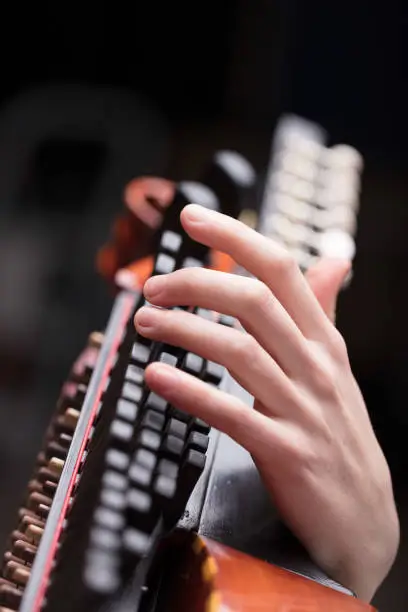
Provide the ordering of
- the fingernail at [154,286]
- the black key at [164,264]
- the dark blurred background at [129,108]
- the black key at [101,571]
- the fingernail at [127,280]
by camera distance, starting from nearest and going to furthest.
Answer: the black key at [101,571]
the fingernail at [154,286]
the black key at [164,264]
the fingernail at [127,280]
the dark blurred background at [129,108]

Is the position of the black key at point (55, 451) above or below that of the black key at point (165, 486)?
above

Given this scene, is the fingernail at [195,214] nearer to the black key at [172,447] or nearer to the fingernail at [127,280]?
the black key at [172,447]

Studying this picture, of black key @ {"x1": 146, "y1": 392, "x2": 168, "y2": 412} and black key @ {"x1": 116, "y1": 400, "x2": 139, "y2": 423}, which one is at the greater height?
black key @ {"x1": 146, "y1": 392, "x2": 168, "y2": 412}

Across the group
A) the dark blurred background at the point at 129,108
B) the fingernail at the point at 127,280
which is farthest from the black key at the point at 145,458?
the dark blurred background at the point at 129,108

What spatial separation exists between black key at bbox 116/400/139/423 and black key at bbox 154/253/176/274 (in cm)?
18

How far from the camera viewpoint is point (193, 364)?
0.81 meters

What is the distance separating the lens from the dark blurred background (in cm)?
175

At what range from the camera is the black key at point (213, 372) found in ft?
2.63

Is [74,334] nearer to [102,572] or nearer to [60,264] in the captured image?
[60,264]

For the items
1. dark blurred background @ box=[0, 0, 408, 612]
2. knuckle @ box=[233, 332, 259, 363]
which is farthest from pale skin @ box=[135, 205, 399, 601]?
dark blurred background @ box=[0, 0, 408, 612]

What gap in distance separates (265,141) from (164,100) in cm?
28

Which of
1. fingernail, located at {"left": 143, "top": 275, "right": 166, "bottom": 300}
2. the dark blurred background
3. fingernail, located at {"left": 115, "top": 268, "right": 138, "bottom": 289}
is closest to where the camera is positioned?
fingernail, located at {"left": 143, "top": 275, "right": 166, "bottom": 300}

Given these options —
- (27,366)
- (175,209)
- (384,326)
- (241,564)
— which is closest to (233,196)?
(175,209)

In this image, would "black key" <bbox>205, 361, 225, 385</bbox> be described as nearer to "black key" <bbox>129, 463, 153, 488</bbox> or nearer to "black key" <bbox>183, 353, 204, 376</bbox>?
"black key" <bbox>183, 353, 204, 376</bbox>
